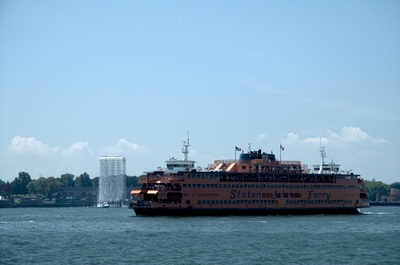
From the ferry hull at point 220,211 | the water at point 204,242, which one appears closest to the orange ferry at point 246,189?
the ferry hull at point 220,211

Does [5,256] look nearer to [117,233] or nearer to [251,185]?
[117,233]

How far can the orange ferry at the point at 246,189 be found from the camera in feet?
268

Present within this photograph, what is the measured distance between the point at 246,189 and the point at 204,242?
32735 millimetres

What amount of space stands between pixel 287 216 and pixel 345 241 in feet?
101

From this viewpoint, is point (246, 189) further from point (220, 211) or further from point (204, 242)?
point (204, 242)

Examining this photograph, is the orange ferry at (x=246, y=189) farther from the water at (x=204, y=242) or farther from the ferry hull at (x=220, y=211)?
the water at (x=204, y=242)

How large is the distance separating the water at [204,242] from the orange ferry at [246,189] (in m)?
4.76

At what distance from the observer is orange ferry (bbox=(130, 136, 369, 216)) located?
268 feet

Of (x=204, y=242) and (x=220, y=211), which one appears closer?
(x=204, y=242)

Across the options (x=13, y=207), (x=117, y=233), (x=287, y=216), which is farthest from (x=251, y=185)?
(x=13, y=207)

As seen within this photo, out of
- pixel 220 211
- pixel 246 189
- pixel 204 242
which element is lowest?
pixel 204 242

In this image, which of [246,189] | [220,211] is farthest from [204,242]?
[246,189]

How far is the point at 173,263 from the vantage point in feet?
144

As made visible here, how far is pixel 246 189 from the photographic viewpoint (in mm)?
86812
